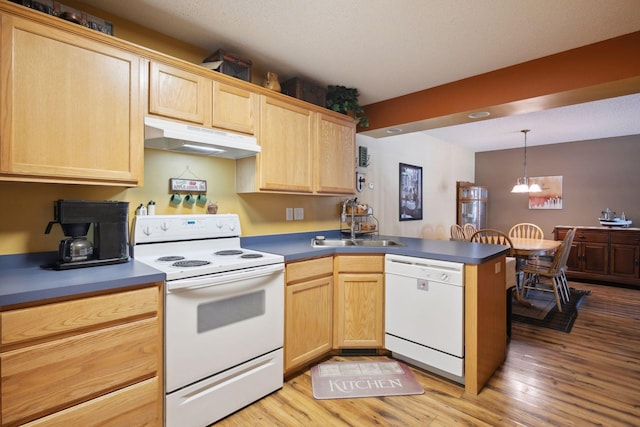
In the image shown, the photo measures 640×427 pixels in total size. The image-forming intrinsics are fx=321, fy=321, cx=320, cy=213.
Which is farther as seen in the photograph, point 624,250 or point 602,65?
point 624,250

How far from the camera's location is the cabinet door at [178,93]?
73.3 inches

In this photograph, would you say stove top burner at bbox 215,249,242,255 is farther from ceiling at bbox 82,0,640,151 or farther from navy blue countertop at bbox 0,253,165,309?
ceiling at bbox 82,0,640,151

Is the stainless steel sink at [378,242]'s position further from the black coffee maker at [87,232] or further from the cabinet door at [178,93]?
the black coffee maker at [87,232]

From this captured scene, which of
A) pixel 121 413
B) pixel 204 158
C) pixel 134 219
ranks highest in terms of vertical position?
pixel 204 158

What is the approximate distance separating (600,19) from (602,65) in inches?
15.0

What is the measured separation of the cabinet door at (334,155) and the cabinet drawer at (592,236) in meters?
4.27

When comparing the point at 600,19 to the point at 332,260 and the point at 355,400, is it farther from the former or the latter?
the point at 355,400

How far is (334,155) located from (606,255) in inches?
187

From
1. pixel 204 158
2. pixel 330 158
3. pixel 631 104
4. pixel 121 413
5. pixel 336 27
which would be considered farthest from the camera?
pixel 631 104

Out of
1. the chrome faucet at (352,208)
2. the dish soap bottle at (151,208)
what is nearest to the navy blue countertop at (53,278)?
the dish soap bottle at (151,208)

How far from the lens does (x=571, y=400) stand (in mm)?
1970

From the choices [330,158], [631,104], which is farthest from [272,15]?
[631,104]

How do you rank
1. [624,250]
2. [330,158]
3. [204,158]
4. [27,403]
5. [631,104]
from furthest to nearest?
1. [624,250]
2. [631,104]
3. [330,158]
4. [204,158]
5. [27,403]

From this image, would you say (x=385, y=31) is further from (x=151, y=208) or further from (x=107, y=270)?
(x=107, y=270)
